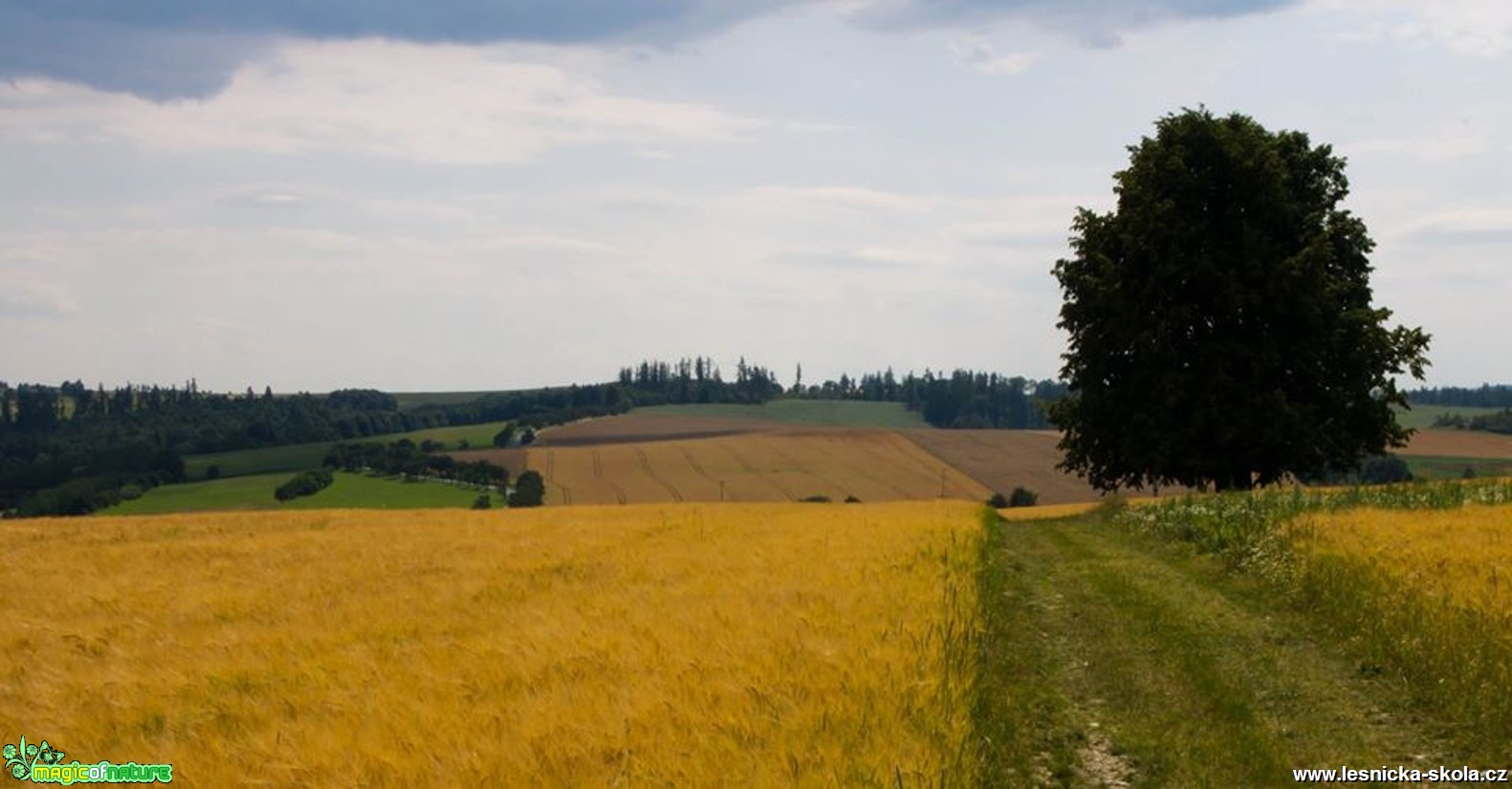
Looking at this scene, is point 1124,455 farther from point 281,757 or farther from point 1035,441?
point 1035,441

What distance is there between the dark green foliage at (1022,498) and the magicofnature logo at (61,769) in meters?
96.5

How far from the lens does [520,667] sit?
11.8 m

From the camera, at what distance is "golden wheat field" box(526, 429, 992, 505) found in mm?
109125

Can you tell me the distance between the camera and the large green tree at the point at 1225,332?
3825cm

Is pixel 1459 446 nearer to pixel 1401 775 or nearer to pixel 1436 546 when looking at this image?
pixel 1436 546

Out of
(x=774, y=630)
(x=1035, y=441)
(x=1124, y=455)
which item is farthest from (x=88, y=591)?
(x=1035, y=441)

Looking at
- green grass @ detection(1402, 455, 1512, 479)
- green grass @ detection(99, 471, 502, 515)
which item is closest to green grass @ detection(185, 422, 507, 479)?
green grass @ detection(99, 471, 502, 515)

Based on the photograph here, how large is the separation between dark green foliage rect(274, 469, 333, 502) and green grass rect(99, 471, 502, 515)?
0.87 meters

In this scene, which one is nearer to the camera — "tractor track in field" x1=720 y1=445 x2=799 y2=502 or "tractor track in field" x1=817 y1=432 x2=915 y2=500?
"tractor track in field" x1=720 y1=445 x2=799 y2=502

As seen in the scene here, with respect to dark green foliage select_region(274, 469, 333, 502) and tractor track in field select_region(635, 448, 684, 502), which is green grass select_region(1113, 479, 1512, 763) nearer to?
tractor track in field select_region(635, 448, 684, 502)

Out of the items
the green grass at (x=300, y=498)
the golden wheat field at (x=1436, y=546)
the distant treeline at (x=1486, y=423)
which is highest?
the distant treeline at (x=1486, y=423)

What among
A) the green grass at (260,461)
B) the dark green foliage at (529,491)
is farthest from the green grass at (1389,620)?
the green grass at (260,461)

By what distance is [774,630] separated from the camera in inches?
512

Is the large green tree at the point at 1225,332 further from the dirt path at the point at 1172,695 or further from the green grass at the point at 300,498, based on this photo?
the green grass at the point at 300,498
